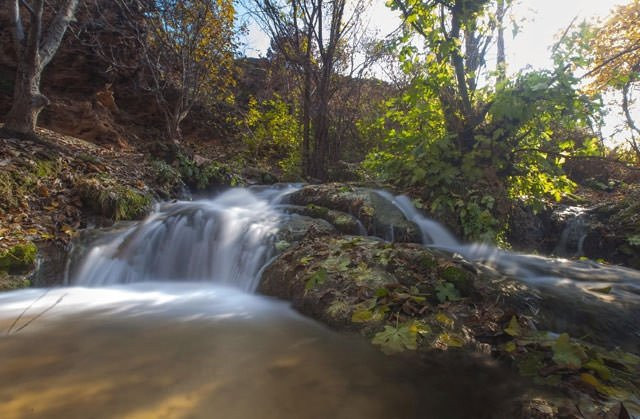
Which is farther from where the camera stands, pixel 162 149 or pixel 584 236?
pixel 162 149

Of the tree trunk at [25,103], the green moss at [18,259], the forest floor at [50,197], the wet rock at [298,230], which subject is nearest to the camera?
the green moss at [18,259]

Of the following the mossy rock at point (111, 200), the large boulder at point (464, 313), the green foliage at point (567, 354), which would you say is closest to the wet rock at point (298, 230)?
the large boulder at point (464, 313)

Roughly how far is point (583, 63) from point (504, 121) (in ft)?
3.10

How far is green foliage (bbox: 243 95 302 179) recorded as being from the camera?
931cm

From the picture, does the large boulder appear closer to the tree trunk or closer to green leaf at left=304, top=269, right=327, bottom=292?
green leaf at left=304, top=269, right=327, bottom=292

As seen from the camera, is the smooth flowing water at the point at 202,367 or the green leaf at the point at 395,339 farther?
the green leaf at the point at 395,339

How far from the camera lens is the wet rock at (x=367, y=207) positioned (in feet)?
15.9

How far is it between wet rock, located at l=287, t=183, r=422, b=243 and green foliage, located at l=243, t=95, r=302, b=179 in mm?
3040

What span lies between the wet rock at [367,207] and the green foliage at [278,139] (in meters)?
3.04

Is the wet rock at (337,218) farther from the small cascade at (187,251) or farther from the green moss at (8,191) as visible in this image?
the green moss at (8,191)

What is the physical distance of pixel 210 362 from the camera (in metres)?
1.81

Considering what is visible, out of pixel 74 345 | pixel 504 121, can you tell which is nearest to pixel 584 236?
pixel 504 121

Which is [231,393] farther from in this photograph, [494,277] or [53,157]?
[53,157]

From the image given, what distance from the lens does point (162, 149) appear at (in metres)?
7.45
